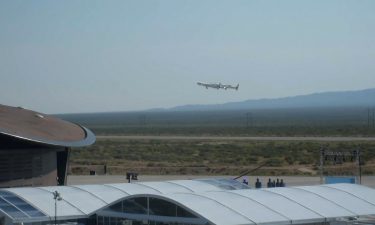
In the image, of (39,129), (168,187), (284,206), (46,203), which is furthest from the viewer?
(39,129)

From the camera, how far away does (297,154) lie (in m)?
79.6

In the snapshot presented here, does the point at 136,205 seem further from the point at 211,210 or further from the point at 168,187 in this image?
the point at 168,187

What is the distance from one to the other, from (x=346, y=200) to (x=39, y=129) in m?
16.9

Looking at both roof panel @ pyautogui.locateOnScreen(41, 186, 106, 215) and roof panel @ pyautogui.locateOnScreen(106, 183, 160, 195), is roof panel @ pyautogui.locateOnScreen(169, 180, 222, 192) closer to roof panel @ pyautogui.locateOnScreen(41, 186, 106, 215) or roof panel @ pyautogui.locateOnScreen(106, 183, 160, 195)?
roof panel @ pyautogui.locateOnScreen(106, 183, 160, 195)

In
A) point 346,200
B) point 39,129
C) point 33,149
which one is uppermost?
point 39,129

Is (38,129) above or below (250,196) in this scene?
above

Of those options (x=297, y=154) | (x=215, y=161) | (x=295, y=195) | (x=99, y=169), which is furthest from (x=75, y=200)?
(x=297, y=154)

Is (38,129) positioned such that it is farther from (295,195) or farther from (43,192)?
(295,195)

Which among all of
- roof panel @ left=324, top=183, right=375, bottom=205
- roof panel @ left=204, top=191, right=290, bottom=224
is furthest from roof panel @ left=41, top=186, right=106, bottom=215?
roof panel @ left=324, top=183, right=375, bottom=205

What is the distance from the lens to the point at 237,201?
27.2m

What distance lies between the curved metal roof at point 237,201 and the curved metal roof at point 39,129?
3937 millimetres

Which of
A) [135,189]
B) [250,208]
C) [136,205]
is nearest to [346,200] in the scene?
[250,208]

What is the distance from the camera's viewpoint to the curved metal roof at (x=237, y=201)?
2578 centimetres

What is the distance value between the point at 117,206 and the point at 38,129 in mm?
12595
